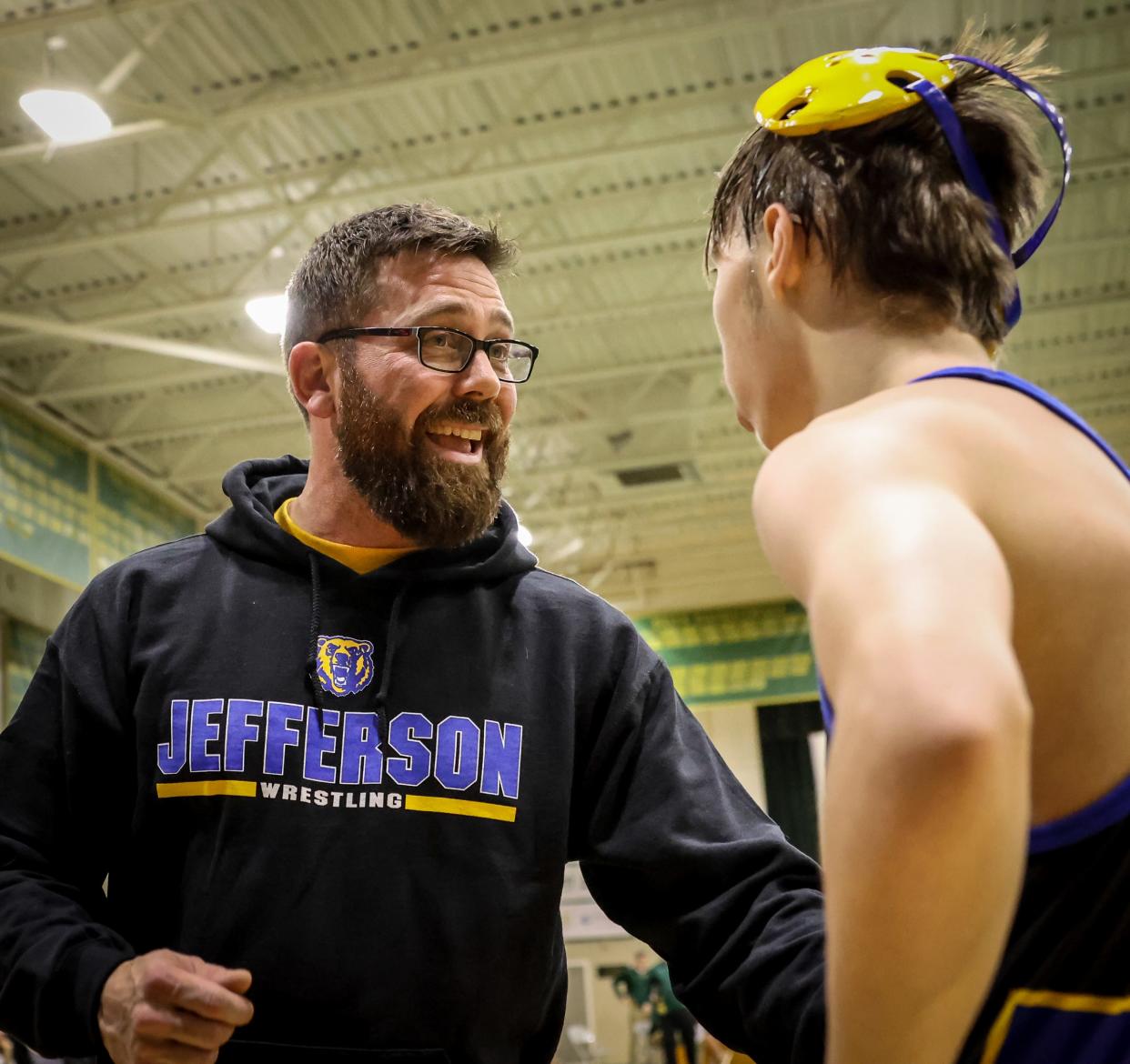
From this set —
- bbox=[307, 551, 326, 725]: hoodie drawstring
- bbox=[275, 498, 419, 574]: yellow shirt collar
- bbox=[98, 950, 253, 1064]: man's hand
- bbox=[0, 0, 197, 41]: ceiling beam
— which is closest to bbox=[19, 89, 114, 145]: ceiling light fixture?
bbox=[0, 0, 197, 41]: ceiling beam

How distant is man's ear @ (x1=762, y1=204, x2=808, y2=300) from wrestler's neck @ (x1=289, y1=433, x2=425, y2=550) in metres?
1.14

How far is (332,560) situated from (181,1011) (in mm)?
840

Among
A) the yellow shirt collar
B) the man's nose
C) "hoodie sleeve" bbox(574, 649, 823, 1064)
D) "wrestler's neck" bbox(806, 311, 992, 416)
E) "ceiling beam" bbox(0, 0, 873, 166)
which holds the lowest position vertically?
"hoodie sleeve" bbox(574, 649, 823, 1064)

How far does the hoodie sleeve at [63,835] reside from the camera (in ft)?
6.01

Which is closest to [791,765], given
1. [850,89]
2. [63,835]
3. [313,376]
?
[313,376]

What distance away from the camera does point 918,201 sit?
1315mm

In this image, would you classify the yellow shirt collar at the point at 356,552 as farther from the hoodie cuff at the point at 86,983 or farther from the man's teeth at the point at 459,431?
the hoodie cuff at the point at 86,983

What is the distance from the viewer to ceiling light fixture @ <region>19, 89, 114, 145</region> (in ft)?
24.9

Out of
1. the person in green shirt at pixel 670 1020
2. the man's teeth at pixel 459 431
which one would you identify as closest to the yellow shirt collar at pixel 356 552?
the man's teeth at pixel 459 431

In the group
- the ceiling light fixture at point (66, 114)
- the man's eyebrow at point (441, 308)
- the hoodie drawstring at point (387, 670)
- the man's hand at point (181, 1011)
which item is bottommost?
the man's hand at point (181, 1011)

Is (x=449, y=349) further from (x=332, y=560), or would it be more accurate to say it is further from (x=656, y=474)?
(x=656, y=474)

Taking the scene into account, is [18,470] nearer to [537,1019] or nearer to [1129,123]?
[1129,123]

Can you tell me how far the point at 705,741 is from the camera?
7.42ft

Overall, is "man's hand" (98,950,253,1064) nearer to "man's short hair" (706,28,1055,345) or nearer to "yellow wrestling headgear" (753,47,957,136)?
"man's short hair" (706,28,1055,345)
